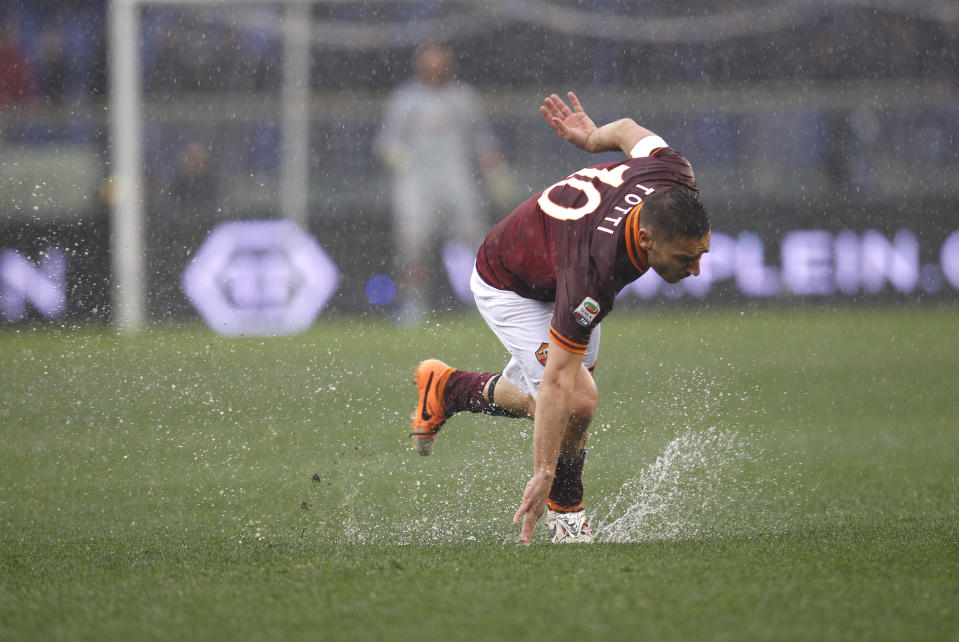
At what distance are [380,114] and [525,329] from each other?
31.0 feet

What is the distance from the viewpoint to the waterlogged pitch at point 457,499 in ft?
10.4

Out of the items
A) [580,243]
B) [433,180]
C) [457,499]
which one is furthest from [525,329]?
[433,180]

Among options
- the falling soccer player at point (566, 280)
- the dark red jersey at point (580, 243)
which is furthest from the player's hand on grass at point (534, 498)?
the dark red jersey at point (580, 243)

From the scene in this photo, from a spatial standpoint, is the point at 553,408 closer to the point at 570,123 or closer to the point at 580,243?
the point at 580,243

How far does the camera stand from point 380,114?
45.1ft

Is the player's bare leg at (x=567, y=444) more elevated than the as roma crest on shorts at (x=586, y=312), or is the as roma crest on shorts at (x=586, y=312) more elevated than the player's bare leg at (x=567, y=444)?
the as roma crest on shorts at (x=586, y=312)

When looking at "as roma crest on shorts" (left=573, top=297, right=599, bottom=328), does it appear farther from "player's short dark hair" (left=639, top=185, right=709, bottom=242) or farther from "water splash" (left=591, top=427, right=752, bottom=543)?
"water splash" (left=591, top=427, right=752, bottom=543)

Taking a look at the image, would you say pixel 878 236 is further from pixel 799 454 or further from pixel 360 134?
pixel 799 454

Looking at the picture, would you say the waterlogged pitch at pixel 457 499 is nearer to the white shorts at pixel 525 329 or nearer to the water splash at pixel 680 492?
the water splash at pixel 680 492

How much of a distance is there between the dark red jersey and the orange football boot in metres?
0.52

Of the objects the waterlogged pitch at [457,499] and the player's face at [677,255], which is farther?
the player's face at [677,255]

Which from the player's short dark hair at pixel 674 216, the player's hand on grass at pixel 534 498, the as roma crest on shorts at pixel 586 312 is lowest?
the player's hand on grass at pixel 534 498

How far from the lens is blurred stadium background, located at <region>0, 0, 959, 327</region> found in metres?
12.2

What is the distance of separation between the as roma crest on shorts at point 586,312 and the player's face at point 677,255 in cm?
23
